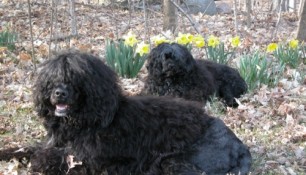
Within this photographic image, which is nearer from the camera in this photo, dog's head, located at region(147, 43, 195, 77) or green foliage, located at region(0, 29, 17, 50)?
dog's head, located at region(147, 43, 195, 77)

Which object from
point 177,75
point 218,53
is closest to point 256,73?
point 218,53

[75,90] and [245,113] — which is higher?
[75,90]

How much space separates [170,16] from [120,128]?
8563mm

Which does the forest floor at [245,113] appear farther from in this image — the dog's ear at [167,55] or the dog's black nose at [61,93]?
the dog's black nose at [61,93]

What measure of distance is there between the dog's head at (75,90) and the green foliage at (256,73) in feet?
13.6

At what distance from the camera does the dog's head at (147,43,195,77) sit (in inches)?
277

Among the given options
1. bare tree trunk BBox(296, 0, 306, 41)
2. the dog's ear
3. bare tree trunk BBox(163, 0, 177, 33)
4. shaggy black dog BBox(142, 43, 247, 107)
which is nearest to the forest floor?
shaggy black dog BBox(142, 43, 247, 107)

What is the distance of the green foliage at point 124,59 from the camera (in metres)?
8.28

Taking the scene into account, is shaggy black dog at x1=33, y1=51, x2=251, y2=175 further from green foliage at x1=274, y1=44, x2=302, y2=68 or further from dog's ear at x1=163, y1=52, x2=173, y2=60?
green foliage at x1=274, y1=44, x2=302, y2=68

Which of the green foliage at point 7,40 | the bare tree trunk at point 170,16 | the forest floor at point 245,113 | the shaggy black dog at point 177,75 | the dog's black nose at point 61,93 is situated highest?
the bare tree trunk at point 170,16

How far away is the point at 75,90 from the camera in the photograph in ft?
14.4

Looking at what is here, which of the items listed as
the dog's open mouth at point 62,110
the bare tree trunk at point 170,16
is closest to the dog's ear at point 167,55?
the dog's open mouth at point 62,110

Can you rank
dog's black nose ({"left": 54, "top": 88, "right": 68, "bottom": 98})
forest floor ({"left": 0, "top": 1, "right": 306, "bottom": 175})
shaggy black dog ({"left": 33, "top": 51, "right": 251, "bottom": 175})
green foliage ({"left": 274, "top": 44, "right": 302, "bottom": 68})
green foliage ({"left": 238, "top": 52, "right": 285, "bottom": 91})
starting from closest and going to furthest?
dog's black nose ({"left": 54, "top": 88, "right": 68, "bottom": 98}) < shaggy black dog ({"left": 33, "top": 51, "right": 251, "bottom": 175}) < forest floor ({"left": 0, "top": 1, "right": 306, "bottom": 175}) < green foliage ({"left": 238, "top": 52, "right": 285, "bottom": 91}) < green foliage ({"left": 274, "top": 44, "right": 302, "bottom": 68})

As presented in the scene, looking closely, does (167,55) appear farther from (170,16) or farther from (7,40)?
(170,16)
